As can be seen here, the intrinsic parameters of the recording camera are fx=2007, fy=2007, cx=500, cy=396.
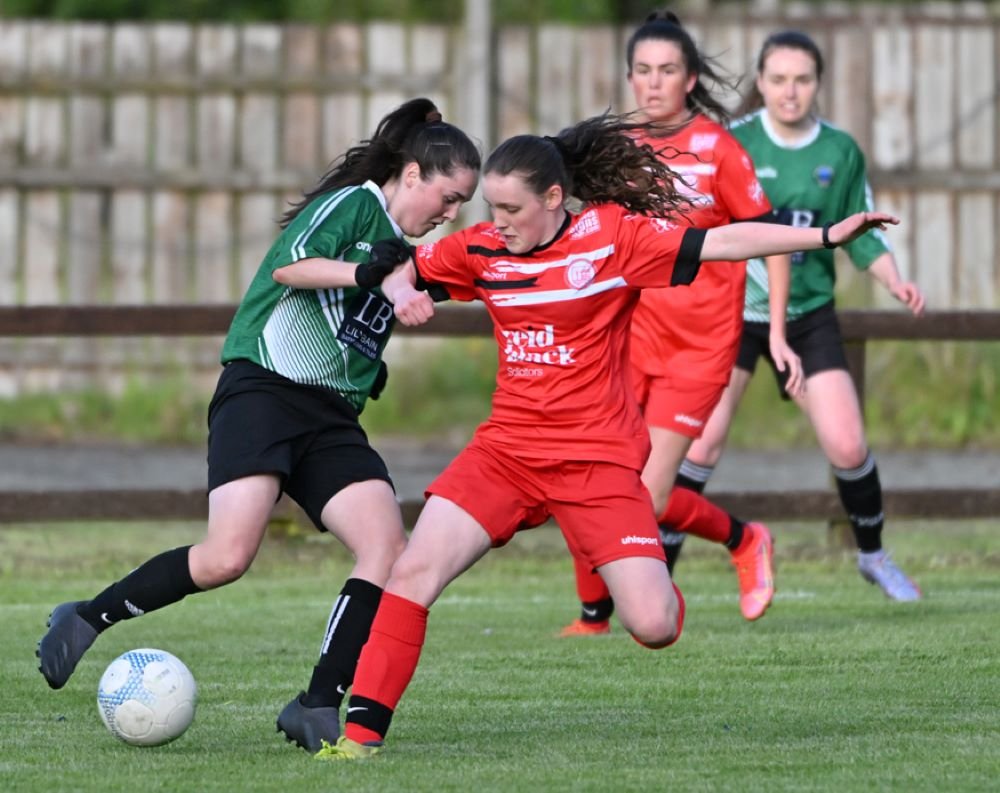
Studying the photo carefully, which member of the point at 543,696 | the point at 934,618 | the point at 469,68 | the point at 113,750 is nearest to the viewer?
the point at 113,750

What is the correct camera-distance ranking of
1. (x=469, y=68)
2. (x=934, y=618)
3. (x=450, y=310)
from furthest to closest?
(x=469, y=68) → (x=450, y=310) → (x=934, y=618)

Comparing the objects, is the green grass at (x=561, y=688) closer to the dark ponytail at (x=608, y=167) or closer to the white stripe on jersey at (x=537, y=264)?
the white stripe on jersey at (x=537, y=264)

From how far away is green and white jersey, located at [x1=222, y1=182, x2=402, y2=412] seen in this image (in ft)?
18.3

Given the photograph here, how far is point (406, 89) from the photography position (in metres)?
15.1

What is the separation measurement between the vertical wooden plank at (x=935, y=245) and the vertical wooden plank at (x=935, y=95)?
0.28m

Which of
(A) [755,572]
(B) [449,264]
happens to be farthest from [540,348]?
(A) [755,572]

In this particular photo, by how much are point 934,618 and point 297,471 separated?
3132mm

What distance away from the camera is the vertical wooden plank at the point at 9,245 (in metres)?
15.1

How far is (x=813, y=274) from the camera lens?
26.3ft

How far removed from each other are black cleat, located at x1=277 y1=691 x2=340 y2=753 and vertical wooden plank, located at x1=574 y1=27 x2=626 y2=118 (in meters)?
10.4

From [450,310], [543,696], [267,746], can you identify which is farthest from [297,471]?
[450,310]

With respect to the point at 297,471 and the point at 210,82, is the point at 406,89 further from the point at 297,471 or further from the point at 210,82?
the point at 297,471

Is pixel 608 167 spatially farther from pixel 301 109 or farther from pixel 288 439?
pixel 301 109

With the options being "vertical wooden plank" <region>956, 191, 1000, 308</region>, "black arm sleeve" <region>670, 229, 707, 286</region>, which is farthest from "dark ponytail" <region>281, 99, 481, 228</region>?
"vertical wooden plank" <region>956, 191, 1000, 308</region>
